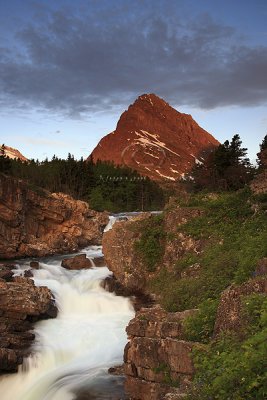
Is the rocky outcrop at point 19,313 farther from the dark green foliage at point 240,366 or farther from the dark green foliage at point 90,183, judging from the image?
the dark green foliage at point 90,183

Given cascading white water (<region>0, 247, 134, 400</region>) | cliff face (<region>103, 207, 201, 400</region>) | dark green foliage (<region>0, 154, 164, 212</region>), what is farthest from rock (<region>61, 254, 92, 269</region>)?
dark green foliage (<region>0, 154, 164, 212</region>)

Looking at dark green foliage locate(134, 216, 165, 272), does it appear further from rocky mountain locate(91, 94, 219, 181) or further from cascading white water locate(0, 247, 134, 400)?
rocky mountain locate(91, 94, 219, 181)

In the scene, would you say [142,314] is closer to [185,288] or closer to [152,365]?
[152,365]

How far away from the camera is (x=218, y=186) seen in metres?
28.7

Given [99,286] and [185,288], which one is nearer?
[185,288]

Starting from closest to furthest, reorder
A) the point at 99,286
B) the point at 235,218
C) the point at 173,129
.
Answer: the point at 235,218 < the point at 99,286 < the point at 173,129

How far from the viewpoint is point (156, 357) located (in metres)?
9.88

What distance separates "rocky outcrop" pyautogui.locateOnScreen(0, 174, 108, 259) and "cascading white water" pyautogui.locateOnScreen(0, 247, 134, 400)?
33.1 ft

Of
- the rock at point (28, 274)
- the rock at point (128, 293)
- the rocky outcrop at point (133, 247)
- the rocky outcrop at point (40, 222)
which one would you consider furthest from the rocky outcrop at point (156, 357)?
the rocky outcrop at point (40, 222)

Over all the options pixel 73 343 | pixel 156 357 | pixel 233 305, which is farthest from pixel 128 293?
pixel 233 305

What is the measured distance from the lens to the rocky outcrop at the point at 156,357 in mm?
9141

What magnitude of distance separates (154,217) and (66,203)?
65.7ft

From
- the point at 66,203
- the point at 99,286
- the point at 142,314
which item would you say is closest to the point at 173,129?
the point at 66,203

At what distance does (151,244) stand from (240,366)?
14.3m
